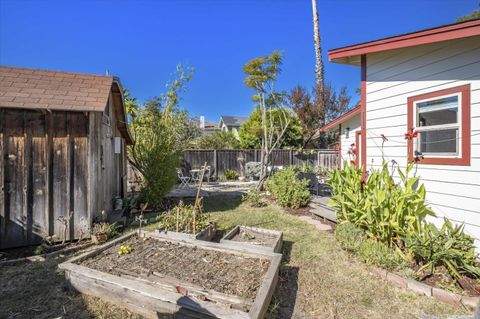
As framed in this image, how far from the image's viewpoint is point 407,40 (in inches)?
143

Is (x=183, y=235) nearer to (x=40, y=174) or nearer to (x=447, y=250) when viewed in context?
(x=40, y=174)

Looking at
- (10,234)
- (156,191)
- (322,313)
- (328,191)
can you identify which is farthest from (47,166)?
(328,191)

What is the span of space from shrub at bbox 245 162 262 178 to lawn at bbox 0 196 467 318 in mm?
9296

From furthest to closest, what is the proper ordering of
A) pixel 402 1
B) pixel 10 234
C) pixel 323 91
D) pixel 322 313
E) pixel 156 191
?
pixel 323 91 → pixel 402 1 → pixel 156 191 → pixel 10 234 → pixel 322 313

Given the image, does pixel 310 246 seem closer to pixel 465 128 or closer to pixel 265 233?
pixel 265 233

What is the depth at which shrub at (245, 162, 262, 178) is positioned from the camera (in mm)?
13344

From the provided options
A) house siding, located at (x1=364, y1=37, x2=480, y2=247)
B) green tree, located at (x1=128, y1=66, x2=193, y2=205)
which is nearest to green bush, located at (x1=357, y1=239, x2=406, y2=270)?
house siding, located at (x1=364, y1=37, x2=480, y2=247)

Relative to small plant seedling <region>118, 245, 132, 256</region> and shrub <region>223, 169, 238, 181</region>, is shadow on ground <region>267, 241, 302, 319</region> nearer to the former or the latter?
small plant seedling <region>118, 245, 132, 256</region>

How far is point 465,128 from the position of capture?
10.5ft

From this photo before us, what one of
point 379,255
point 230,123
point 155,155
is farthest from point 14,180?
point 230,123

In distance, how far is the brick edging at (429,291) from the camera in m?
2.56

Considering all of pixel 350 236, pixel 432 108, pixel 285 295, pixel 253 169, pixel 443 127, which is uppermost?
pixel 432 108

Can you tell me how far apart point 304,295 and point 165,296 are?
156 centimetres

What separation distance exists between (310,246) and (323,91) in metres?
15.3
